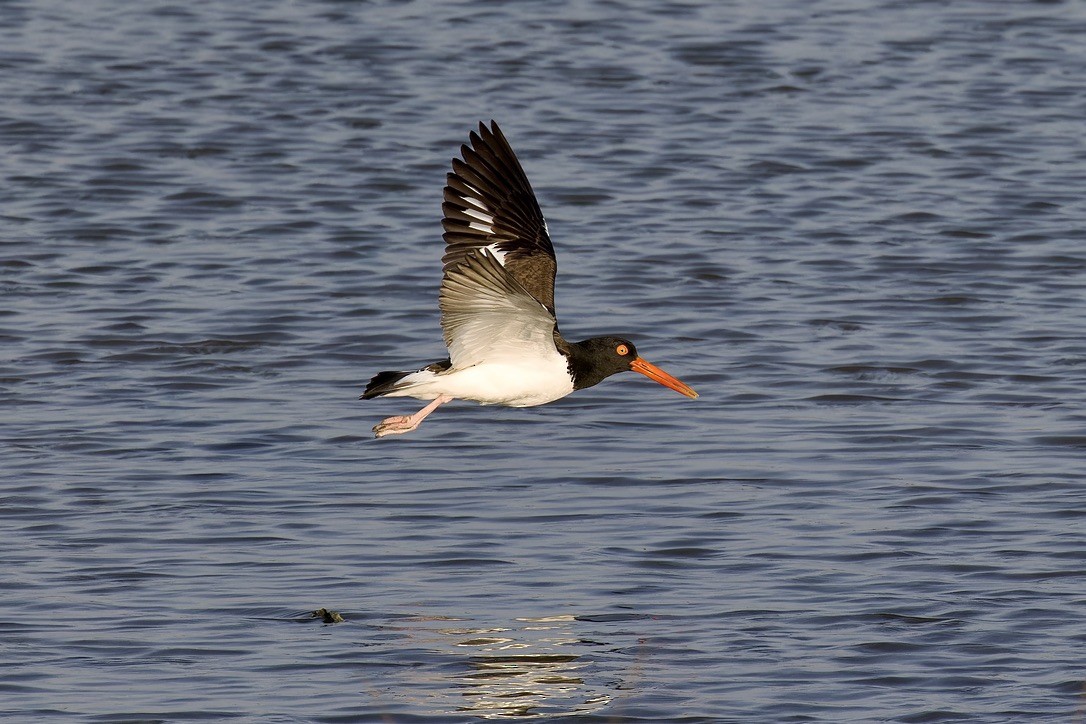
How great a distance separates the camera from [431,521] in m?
10.8

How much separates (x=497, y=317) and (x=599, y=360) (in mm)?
1116

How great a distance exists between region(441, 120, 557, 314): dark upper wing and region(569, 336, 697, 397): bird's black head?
1.39ft

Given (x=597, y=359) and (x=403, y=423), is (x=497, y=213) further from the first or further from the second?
(x=403, y=423)

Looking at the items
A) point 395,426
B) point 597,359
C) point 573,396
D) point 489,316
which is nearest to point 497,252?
point 597,359

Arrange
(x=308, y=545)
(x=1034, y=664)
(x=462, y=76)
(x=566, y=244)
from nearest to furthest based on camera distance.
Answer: (x=1034, y=664) < (x=308, y=545) < (x=566, y=244) < (x=462, y=76)

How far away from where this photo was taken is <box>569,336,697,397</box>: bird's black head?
1050cm

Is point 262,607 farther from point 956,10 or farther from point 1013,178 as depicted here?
point 956,10

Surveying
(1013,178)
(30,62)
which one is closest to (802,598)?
(1013,178)

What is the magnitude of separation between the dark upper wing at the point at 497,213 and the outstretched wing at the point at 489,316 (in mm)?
838

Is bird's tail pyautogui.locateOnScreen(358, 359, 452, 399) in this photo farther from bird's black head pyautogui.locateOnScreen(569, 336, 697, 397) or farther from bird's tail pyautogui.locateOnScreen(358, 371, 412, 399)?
bird's black head pyautogui.locateOnScreen(569, 336, 697, 397)

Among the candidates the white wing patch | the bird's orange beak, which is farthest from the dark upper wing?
the bird's orange beak

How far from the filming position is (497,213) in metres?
11.0

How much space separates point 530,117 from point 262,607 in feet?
38.4

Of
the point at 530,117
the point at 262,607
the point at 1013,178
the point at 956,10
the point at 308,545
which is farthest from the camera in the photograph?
the point at 956,10
